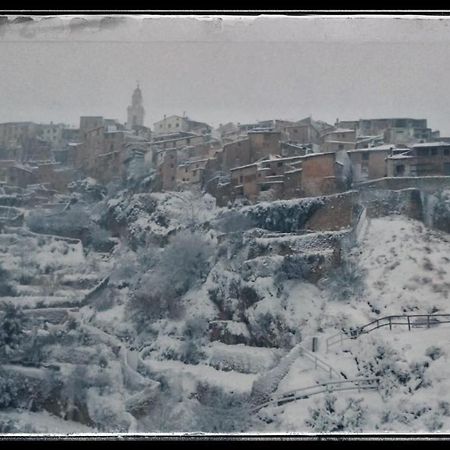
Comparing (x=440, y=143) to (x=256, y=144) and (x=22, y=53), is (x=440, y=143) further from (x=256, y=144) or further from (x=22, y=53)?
(x=22, y=53)

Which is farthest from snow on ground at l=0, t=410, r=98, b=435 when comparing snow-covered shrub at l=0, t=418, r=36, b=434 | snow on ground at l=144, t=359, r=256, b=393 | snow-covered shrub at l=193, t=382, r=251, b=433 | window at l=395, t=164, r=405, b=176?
window at l=395, t=164, r=405, b=176

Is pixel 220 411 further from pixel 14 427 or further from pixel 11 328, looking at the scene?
pixel 11 328

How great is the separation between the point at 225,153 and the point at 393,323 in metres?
1.93

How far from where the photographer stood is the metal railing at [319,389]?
19.5 feet

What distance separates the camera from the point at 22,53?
6.52 metres

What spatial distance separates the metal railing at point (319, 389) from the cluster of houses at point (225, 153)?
153 cm

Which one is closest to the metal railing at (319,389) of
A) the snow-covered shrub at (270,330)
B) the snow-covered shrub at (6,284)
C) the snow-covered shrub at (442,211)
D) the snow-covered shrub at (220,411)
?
the snow-covered shrub at (220,411)

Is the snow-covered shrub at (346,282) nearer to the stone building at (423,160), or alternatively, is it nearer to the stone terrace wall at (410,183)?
the stone terrace wall at (410,183)

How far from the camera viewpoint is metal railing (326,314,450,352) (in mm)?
6039

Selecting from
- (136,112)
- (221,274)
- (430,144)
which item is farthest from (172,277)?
(430,144)

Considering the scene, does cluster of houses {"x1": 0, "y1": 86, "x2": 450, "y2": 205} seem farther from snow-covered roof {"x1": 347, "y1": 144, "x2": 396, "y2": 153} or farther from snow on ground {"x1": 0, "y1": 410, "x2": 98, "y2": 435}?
snow on ground {"x1": 0, "y1": 410, "x2": 98, "y2": 435}

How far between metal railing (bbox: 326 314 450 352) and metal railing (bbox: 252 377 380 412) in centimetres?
29

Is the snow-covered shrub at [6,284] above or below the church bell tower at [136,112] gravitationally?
below

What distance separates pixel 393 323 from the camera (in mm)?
6047
